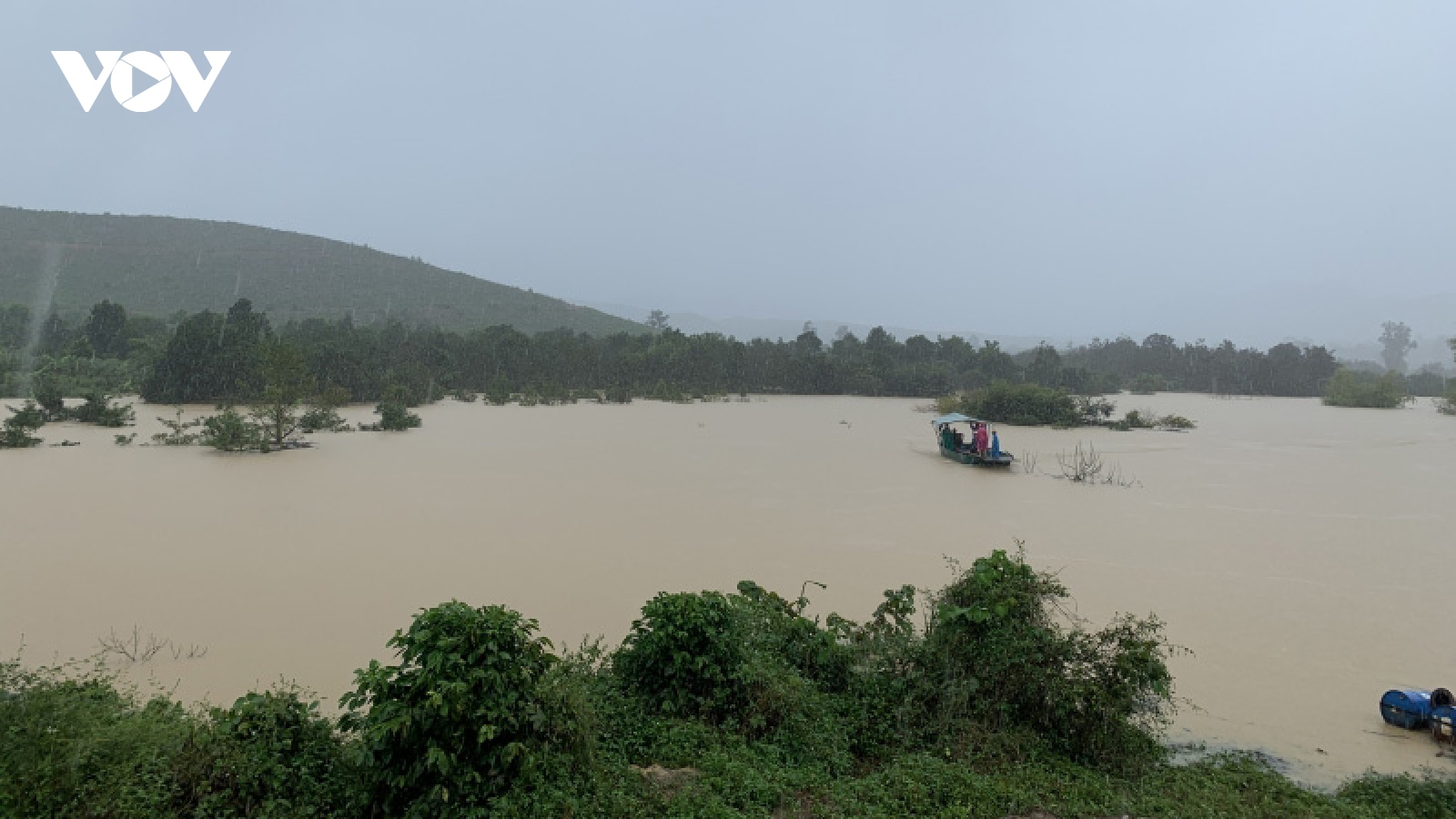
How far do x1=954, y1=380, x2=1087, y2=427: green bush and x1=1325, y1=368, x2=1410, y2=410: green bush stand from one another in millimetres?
18716

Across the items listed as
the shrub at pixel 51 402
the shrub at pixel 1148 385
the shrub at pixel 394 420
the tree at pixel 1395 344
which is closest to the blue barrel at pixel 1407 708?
the shrub at pixel 394 420

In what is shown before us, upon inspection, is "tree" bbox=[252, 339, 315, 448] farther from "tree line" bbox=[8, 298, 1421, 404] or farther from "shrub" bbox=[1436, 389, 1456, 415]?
"shrub" bbox=[1436, 389, 1456, 415]

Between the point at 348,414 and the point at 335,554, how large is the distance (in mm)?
15369

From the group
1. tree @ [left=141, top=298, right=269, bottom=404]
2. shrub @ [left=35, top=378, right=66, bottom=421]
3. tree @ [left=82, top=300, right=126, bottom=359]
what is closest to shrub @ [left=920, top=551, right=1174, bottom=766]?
shrub @ [left=35, top=378, right=66, bottom=421]

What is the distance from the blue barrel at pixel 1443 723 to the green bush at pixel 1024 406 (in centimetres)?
2014

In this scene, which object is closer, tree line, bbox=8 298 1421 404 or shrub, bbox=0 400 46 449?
shrub, bbox=0 400 46 449

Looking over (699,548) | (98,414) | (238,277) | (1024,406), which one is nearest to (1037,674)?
(699,548)

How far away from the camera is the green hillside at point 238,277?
→ 46469mm

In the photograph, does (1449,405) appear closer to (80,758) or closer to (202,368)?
(80,758)

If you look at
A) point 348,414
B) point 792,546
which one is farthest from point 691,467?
point 348,414

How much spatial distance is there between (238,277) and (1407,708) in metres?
61.9

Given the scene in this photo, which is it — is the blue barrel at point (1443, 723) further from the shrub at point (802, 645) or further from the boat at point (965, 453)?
the boat at point (965, 453)

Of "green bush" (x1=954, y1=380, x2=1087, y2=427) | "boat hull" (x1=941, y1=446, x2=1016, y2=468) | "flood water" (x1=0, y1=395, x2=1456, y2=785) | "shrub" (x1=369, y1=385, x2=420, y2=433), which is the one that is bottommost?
"flood water" (x1=0, y1=395, x2=1456, y2=785)

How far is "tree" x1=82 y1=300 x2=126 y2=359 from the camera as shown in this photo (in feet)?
88.1
